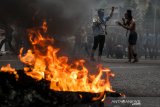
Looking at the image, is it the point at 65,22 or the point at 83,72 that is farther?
the point at 65,22

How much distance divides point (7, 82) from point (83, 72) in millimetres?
1308

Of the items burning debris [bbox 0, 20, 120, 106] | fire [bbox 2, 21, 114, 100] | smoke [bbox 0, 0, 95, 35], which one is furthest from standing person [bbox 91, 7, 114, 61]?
burning debris [bbox 0, 20, 120, 106]

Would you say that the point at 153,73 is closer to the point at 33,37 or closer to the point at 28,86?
the point at 33,37

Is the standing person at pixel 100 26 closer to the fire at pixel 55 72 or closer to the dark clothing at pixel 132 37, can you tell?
the dark clothing at pixel 132 37

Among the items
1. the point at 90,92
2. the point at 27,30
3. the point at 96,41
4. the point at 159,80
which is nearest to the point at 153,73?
the point at 159,80

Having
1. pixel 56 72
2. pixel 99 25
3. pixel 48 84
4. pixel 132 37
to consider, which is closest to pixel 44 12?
pixel 56 72

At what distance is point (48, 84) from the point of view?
629 cm

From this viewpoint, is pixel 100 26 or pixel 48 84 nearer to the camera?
pixel 48 84

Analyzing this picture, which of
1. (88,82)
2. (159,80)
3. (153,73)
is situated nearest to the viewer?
(88,82)

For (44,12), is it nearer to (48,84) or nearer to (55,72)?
(55,72)

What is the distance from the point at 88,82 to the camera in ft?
22.8

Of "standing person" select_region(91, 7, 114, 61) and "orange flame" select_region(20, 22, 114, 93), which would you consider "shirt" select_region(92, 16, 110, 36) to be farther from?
"orange flame" select_region(20, 22, 114, 93)

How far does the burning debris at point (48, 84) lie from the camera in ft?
20.2

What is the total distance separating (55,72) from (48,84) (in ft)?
1.54
